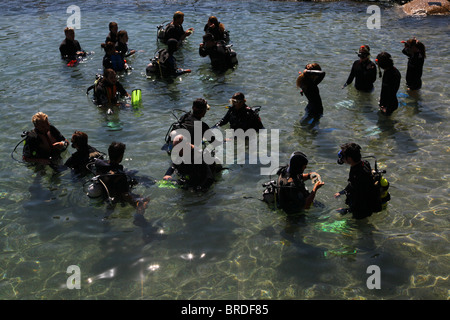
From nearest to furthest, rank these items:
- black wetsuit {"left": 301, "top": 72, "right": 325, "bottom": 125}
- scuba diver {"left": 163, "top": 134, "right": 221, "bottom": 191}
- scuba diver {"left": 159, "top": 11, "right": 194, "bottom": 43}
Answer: scuba diver {"left": 163, "top": 134, "right": 221, "bottom": 191}
black wetsuit {"left": 301, "top": 72, "right": 325, "bottom": 125}
scuba diver {"left": 159, "top": 11, "right": 194, "bottom": 43}

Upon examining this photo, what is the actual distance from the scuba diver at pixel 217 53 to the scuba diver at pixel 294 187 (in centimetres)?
740

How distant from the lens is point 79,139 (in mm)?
7430

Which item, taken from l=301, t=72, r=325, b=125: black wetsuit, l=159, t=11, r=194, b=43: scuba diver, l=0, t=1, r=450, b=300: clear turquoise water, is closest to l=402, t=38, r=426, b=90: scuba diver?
l=0, t=1, r=450, b=300: clear turquoise water

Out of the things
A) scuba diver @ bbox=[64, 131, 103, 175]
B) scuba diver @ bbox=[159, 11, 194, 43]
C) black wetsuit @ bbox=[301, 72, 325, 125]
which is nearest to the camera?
scuba diver @ bbox=[64, 131, 103, 175]

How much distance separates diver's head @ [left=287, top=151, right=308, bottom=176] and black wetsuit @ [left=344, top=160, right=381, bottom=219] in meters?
0.73

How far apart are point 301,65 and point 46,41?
10548 millimetres

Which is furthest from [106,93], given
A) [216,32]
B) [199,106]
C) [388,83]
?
[388,83]

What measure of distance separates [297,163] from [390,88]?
4.94 meters

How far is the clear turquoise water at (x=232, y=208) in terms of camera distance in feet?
18.5

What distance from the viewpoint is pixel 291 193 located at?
6234mm

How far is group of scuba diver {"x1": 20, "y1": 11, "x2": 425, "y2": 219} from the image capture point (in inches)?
239

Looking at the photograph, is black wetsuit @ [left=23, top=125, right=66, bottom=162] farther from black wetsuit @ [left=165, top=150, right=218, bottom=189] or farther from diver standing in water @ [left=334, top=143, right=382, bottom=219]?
diver standing in water @ [left=334, top=143, right=382, bottom=219]

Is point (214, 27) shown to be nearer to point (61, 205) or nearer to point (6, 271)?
point (61, 205)
